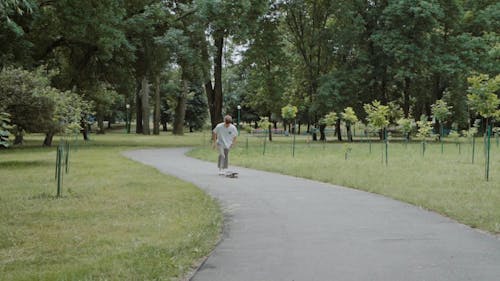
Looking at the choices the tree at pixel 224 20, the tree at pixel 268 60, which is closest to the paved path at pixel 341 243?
the tree at pixel 224 20

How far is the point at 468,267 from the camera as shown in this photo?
5.94 metres

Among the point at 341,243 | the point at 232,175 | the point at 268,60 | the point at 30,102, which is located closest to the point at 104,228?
the point at 341,243

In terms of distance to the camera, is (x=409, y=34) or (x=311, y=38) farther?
(x=311, y=38)

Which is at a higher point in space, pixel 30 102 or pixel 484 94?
pixel 484 94

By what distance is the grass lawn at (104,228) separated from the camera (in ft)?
19.1

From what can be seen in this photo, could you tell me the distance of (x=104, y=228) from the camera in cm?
803

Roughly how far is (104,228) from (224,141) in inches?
327

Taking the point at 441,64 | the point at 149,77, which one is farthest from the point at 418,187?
the point at 441,64

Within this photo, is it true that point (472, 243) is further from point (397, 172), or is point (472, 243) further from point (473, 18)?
point (473, 18)

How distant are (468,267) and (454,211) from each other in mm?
3757

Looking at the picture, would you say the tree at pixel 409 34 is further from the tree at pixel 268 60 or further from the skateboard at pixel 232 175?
the skateboard at pixel 232 175

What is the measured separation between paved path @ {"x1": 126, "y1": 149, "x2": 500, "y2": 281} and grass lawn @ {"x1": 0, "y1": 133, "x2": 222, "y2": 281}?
0.44 m

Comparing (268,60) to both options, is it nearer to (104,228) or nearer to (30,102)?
(30,102)

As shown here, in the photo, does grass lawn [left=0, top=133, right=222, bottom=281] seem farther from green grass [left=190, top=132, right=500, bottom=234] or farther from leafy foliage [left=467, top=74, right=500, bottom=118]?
leafy foliage [left=467, top=74, right=500, bottom=118]
